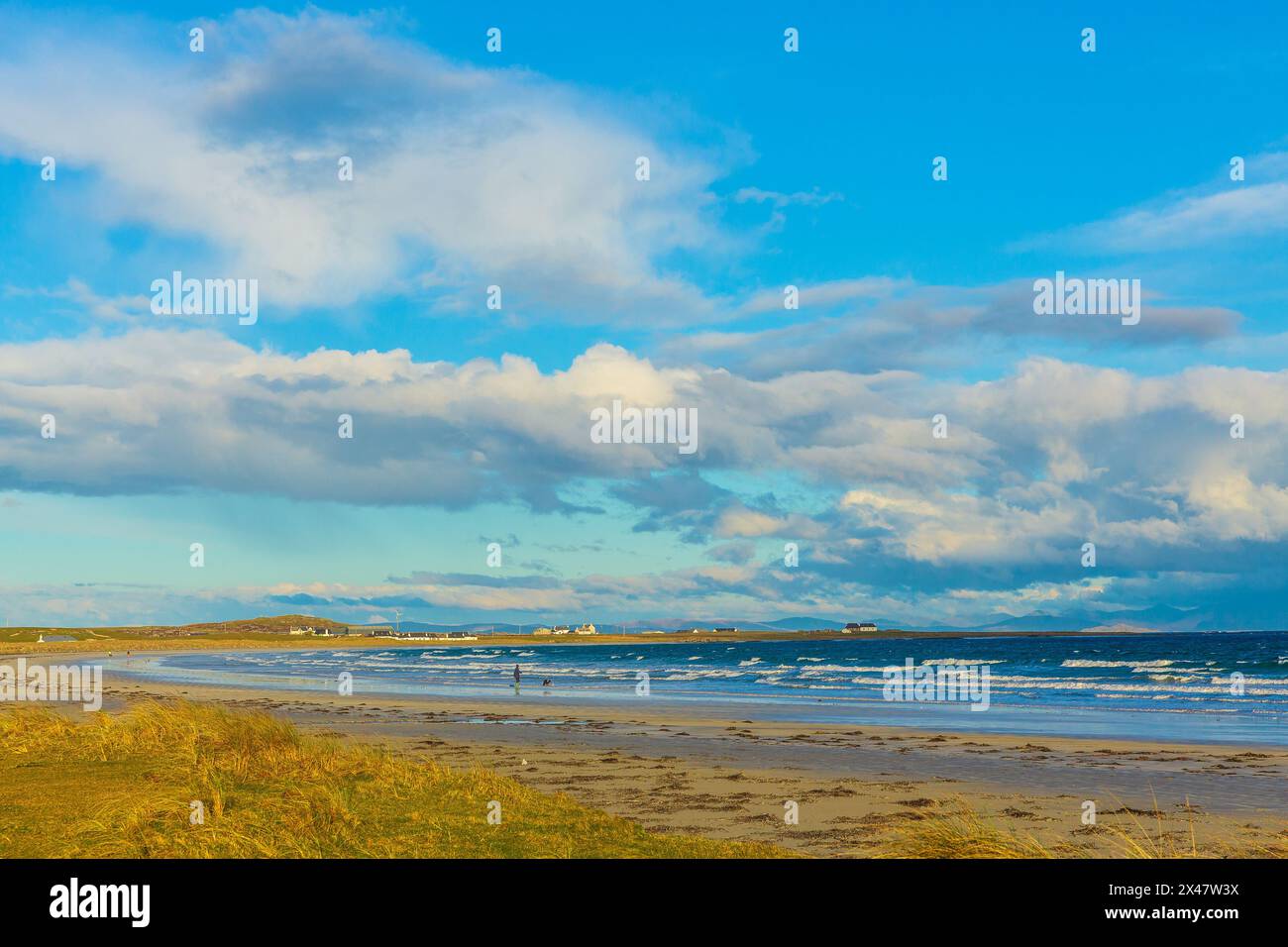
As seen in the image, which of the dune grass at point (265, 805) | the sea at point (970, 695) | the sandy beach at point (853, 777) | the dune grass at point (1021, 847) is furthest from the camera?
the sea at point (970, 695)

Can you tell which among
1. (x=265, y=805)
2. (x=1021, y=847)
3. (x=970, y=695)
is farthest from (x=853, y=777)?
(x=970, y=695)

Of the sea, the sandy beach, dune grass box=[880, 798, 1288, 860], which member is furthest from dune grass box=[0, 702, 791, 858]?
the sea

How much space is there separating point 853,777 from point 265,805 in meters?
12.9

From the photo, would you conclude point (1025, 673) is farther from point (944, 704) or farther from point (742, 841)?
point (742, 841)

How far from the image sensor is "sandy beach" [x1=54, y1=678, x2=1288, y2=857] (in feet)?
52.4

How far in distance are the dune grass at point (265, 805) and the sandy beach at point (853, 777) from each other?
87.6 inches

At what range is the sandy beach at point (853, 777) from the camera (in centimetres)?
1598

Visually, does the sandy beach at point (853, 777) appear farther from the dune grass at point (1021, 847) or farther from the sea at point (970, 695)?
the sea at point (970, 695)

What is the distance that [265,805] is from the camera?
14.6 m

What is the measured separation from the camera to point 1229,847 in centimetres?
1302

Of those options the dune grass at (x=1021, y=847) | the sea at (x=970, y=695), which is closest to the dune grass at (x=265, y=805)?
the dune grass at (x=1021, y=847)

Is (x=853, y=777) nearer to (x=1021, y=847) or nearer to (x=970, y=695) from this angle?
(x=1021, y=847)
